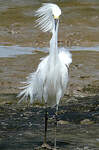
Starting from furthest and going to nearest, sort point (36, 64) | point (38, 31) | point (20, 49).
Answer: point (38, 31)
point (20, 49)
point (36, 64)

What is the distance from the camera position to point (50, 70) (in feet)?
25.9

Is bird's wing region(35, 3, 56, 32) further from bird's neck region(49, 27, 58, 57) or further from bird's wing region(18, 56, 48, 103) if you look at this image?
bird's wing region(18, 56, 48, 103)

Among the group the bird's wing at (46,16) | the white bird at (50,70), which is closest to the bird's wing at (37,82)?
the white bird at (50,70)

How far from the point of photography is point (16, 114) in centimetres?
979

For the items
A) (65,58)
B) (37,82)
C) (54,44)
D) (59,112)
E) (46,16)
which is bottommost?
(59,112)

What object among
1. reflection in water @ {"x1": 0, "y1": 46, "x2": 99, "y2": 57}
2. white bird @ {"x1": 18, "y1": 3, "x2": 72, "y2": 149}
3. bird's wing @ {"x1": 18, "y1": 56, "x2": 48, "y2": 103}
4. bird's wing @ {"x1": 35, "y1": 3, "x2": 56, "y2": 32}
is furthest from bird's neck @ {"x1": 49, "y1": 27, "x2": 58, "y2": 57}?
reflection in water @ {"x1": 0, "y1": 46, "x2": 99, "y2": 57}

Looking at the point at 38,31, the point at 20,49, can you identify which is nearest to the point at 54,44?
the point at 20,49

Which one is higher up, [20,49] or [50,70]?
[50,70]

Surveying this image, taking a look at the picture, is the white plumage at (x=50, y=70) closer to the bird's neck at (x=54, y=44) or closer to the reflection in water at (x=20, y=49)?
the bird's neck at (x=54, y=44)

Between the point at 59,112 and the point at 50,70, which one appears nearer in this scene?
the point at 50,70

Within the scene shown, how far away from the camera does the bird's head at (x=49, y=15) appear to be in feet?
24.6

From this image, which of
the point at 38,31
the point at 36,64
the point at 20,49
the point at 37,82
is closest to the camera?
the point at 37,82

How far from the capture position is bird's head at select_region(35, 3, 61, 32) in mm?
7512

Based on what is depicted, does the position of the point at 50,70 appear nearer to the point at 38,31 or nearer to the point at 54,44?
the point at 54,44
